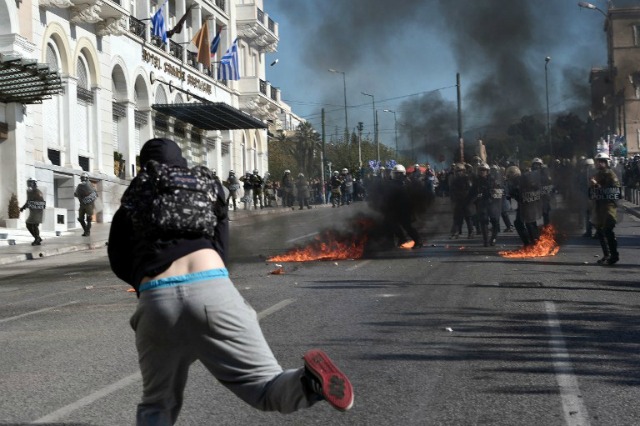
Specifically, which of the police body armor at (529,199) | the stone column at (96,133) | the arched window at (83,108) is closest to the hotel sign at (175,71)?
the stone column at (96,133)

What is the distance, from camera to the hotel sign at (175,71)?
1688 inches

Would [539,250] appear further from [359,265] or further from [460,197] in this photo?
[460,197]

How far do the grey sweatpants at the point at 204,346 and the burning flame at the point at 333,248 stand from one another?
1440 centimetres

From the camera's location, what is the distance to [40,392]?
6.95m

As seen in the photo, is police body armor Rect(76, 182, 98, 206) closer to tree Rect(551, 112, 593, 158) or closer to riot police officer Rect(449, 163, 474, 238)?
riot police officer Rect(449, 163, 474, 238)

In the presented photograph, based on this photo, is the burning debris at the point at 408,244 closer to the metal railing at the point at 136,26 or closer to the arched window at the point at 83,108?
the arched window at the point at 83,108

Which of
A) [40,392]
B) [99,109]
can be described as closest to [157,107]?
[99,109]

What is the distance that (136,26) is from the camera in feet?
136

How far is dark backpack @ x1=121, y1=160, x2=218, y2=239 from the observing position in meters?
4.31

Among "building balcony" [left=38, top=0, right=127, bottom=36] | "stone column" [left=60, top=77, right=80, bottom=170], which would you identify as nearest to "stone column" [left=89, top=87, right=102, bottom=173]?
"stone column" [left=60, top=77, right=80, bottom=170]

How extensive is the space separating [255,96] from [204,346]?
5448 centimetres

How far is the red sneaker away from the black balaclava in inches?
42.9

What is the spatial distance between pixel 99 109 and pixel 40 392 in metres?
30.7

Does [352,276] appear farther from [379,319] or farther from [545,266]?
[379,319]
